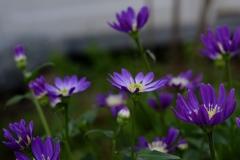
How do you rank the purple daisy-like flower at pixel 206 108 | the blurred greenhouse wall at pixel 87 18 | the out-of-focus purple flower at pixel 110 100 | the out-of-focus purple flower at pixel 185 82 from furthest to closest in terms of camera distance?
the blurred greenhouse wall at pixel 87 18
the out-of-focus purple flower at pixel 110 100
the out-of-focus purple flower at pixel 185 82
the purple daisy-like flower at pixel 206 108

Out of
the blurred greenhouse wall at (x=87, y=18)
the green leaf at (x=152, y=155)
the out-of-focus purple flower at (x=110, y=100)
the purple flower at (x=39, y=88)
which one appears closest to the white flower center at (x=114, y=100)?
the out-of-focus purple flower at (x=110, y=100)

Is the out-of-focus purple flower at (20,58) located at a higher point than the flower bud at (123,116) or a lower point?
higher

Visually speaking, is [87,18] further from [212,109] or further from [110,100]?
[212,109]

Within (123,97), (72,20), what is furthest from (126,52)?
(123,97)

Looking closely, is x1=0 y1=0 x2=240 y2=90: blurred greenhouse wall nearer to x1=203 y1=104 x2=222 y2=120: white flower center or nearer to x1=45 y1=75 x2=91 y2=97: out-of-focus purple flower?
x1=45 y1=75 x2=91 y2=97: out-of-focus purple flower

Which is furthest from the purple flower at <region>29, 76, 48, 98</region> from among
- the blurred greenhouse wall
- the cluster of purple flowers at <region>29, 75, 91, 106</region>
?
the blurred greenhouse wall

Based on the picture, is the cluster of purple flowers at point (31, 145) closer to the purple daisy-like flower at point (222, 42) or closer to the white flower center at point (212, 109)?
the white flower center at point (212, 109)
